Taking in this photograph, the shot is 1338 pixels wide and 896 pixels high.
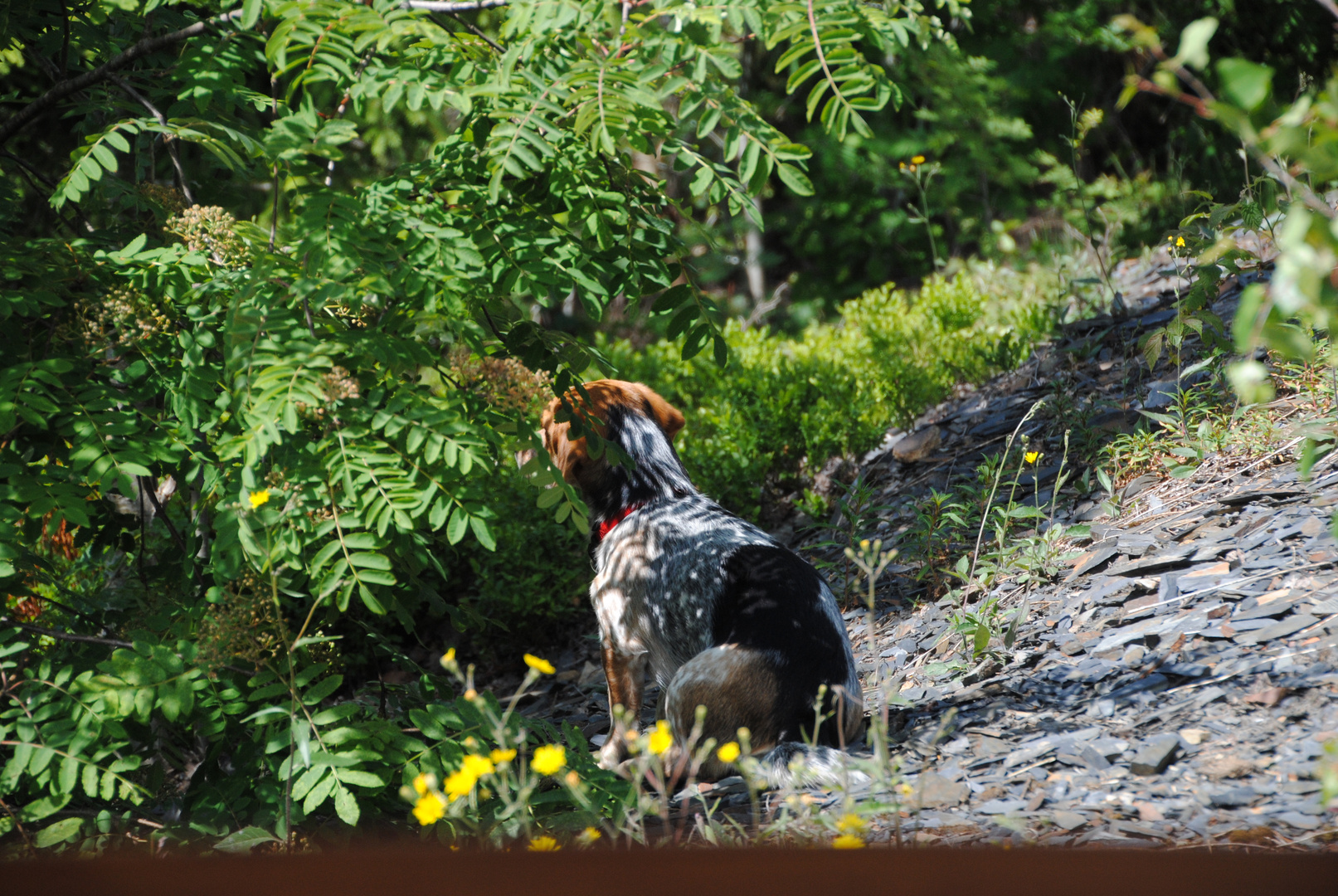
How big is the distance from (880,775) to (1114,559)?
206 cm

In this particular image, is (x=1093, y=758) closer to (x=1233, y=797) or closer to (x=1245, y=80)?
(x=1233, y=797)

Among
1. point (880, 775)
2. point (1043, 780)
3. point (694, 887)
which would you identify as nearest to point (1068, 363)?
point (1043, 780)

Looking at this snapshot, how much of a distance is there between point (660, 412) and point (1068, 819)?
7.60ft

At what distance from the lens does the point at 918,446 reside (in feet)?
17.8

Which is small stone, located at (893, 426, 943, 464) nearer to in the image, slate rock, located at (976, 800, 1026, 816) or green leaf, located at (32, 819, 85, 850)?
slate rock, located at (976, 800, 1026, 816)

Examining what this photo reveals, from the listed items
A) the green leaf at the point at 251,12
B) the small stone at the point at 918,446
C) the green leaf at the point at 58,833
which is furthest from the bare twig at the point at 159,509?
the small stone at the point at 918,446

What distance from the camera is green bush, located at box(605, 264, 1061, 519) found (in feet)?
18.8

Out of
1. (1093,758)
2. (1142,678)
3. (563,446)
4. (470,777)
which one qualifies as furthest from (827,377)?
(470,777)

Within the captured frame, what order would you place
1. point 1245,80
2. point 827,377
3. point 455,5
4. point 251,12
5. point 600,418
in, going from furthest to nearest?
1. point 827,377
2. point 600,418
3. point 455,5
4. point 251,12
5. point 1245,80

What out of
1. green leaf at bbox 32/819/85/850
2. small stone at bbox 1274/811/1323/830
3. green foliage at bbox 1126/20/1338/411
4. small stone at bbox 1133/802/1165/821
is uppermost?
green foliage at bbox 1126/20/1338/411

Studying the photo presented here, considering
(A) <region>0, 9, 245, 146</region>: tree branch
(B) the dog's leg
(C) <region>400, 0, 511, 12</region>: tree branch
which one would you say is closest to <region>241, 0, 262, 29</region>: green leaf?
(C) <region>400, 0, 511, 12</region>: tree branch

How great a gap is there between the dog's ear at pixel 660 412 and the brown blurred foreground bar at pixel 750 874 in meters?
2.72

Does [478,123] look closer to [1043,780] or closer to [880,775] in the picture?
[880,775]

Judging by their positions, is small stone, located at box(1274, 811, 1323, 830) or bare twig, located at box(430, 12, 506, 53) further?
bare twig, located at box(430, 12, 506, 53)
